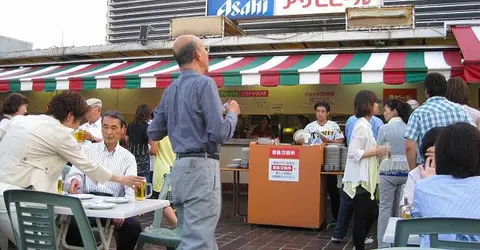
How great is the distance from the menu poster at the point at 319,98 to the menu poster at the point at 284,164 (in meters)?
3.42

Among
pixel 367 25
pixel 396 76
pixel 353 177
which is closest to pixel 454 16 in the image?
pixel 367 25

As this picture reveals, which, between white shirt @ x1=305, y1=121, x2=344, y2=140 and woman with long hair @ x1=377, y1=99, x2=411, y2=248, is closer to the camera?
woman with long hair @ x1=377, y1=99, x2=411, y2=248

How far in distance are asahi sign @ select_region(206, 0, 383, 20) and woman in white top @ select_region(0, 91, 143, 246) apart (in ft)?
26.4

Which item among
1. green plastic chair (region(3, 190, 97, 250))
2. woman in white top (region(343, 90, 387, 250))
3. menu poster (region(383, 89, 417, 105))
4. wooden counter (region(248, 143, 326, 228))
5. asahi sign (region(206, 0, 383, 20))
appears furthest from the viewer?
asahi sign (region(206, 0, 383, 20))

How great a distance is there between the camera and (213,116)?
2.77 meters

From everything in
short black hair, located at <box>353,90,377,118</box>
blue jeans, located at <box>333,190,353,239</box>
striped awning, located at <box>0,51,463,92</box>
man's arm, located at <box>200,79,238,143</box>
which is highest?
striped awning, located at <box>0,51,463,92</box>

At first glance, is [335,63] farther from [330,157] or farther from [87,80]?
[87,80]

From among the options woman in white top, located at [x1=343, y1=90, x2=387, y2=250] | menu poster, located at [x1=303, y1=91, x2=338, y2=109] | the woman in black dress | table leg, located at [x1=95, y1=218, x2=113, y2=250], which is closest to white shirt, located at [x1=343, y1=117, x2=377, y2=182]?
woman in white top, located at [x1=343, y1=90, x2=387, y2=250]

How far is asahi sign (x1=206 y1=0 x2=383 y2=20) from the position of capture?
1044 cm

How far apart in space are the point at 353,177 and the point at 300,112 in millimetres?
4874

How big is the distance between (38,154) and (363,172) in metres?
3.15

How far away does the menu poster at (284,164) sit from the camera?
6289 mm

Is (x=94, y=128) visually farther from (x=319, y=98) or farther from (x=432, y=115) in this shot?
(x=319, y=98)

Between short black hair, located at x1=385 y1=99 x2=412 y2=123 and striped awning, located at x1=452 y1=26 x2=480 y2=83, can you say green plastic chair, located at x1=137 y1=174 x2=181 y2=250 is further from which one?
striped awning, located at x1=452 y1=26 x2=480 y2=83
